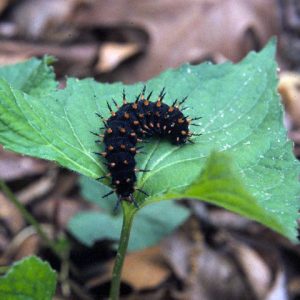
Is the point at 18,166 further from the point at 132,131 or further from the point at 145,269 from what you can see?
the point at 132,131

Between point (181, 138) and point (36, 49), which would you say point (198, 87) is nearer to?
point (181, 138)

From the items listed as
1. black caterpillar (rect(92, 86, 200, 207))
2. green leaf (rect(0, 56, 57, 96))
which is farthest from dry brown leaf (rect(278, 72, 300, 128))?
green leaf (rect(0, 56, 57, 96))

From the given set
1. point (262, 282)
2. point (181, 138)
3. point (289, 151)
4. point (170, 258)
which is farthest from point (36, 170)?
point (289, 151)

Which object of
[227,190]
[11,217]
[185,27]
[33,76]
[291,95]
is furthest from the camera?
[185,27]

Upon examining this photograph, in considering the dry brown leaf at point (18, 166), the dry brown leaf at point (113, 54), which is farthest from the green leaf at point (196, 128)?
the dry brown leaf at point (113, 54)

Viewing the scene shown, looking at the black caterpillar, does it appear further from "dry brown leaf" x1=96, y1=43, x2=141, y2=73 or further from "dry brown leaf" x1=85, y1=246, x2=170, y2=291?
"dry brown leaf" x1=96, y1=43, x2=141, y2=73

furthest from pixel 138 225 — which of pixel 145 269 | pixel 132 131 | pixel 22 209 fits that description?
pixel 132 131
